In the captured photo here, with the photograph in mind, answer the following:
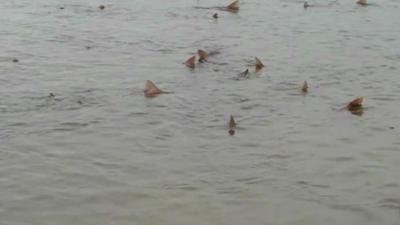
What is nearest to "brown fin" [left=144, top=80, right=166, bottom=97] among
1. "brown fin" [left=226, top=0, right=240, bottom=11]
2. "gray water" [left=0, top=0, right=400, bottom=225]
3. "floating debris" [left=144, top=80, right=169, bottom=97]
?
"floating debris" [left=144, top=80, right=169, bottom=97]

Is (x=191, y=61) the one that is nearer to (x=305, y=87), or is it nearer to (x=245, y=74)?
(x=245, y=74)

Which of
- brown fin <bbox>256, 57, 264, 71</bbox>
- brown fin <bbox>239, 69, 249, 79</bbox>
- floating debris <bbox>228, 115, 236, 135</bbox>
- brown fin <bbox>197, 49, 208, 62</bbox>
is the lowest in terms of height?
floating debris <bbox>228, 115, 236, 135</bbox>

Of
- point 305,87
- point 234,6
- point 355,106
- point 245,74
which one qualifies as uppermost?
point 234,6

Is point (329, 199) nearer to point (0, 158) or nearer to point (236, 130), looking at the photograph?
point (236, 130)

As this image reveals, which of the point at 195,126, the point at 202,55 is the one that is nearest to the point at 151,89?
the point at 195,126

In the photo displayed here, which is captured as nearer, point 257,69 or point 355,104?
point 355,104

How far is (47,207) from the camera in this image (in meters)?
4.95

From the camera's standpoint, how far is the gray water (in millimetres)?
5047

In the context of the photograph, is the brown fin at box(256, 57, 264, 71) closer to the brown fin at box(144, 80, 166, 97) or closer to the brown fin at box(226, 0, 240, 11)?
the brown fin at box(144, 80, 166, 97)

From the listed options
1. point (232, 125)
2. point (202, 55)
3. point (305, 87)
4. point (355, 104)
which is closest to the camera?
point (232, 125)

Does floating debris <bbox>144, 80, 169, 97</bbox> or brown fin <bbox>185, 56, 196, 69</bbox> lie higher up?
brown fin <bbox>185, 56, 196, 69</bbox>

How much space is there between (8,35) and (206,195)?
675 cm

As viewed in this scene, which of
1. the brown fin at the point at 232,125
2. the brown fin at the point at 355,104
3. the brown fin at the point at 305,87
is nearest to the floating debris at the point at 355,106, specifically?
the brown fin at the point at 355,104

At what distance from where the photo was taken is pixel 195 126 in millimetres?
6762
